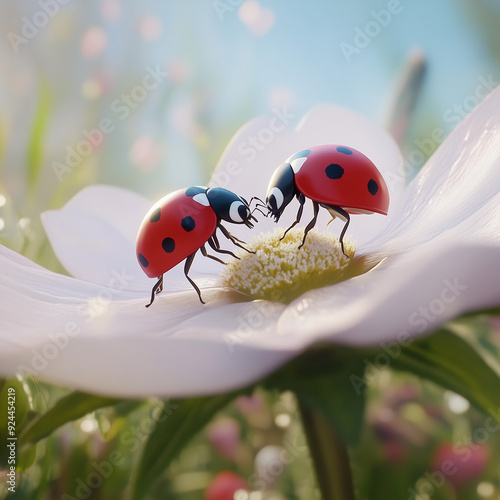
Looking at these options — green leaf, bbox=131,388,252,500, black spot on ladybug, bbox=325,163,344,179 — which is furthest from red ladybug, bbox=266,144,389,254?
green leaf, bbox=131,388,252,500

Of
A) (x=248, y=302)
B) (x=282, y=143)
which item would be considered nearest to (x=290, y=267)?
(x=248, y=302)

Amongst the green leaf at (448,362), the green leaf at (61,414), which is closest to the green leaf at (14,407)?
the green leaf at (61,414)

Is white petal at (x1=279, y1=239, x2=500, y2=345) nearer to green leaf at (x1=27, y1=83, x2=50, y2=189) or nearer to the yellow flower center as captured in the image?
the yellow flower center

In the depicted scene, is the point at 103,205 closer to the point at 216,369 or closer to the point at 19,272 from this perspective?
the point at 19,272

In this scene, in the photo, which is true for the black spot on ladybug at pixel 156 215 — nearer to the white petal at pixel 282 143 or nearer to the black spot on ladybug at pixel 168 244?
the black spot on ladybug at pixel 168 244

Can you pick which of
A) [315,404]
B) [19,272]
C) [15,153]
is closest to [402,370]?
[315,404]

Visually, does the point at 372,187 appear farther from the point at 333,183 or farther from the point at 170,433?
the point at 170,433
